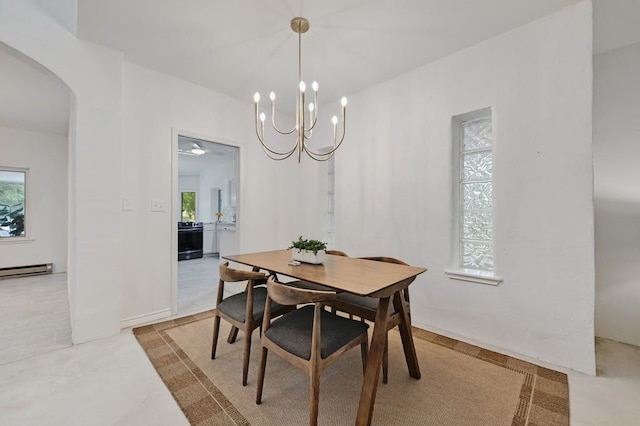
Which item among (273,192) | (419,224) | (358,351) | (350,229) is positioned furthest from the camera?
(273,192)

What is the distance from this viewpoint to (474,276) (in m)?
2.46

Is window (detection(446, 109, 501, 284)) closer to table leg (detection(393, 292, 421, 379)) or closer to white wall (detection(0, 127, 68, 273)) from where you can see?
table leg (detection(393, 292, 421, 379))

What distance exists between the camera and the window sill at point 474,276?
2.36 metres

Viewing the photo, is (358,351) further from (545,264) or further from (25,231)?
(25,231)

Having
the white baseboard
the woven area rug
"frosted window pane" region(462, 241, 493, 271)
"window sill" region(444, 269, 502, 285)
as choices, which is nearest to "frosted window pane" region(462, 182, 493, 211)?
"frosted window pane" region(462, 241, 493, 271)

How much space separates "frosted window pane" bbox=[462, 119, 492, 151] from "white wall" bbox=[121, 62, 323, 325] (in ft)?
8.45

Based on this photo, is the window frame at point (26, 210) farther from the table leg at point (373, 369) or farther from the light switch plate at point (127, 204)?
the table leg at point (373, 369)

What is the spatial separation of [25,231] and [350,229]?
19.0 ft

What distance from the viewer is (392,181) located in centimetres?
308

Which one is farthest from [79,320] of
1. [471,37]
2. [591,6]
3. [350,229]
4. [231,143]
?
[591,6]

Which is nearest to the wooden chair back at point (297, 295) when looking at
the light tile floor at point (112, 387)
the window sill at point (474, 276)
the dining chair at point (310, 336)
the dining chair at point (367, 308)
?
the dining chair at point (310, 336)

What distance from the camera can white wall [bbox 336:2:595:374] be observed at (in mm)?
2006

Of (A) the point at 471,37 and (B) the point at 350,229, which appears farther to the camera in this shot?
(B) the point at 350,229

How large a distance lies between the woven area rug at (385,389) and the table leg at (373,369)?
0.59 feet
